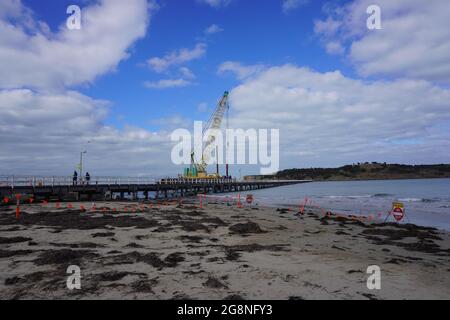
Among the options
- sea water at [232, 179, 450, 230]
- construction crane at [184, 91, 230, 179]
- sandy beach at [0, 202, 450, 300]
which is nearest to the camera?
sandy beach at [0, 202, 450, 300]

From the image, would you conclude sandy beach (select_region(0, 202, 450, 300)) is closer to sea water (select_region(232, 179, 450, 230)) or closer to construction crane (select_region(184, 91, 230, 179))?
sea water (select_region(232, 179, 450, 230))

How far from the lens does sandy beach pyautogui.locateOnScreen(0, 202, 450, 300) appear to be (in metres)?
6.86

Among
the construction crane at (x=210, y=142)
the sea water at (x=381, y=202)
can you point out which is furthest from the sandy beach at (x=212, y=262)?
the construction crane at (x=210, y=142)

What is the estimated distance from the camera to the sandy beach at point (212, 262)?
6855 mm

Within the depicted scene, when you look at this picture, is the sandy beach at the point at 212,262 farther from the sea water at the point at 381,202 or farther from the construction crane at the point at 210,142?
the construction crane at the point at 210,142

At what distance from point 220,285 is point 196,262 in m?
2.17

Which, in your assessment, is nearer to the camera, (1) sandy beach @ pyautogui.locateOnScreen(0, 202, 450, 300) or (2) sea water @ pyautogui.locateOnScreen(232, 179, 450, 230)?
(1) sandy beach @ pyautogui.locateOnScreen(0, 202, 450, 300)

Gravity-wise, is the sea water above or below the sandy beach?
below

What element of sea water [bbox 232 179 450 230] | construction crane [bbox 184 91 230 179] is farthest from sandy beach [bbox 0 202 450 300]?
construction crane [bbox 184 91 230 179]

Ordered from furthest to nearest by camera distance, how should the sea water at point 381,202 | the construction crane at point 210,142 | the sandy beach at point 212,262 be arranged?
the construction crane at point 210,142, the sea water at point 381,202, the sandy beach at point 212,262
